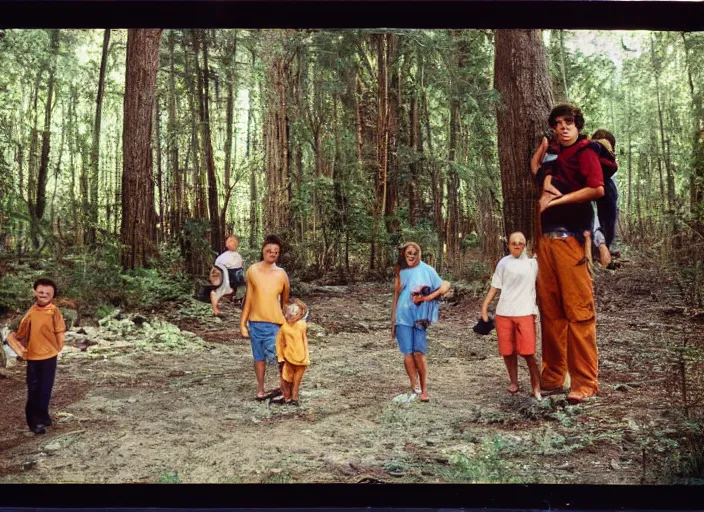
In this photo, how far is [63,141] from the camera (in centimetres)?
511

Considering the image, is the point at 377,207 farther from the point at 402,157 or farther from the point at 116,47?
the point at 116,47

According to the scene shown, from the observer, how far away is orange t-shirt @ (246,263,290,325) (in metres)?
5.07

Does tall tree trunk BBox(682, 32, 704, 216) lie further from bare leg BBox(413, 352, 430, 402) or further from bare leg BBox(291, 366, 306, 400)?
bare leg BBox(291, 366, 306, 400)

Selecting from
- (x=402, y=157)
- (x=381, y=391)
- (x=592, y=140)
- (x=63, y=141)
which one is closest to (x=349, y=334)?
Result: (x=381, y=391)

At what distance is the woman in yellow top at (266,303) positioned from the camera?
5062 millimetres

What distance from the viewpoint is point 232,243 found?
509 centimetres

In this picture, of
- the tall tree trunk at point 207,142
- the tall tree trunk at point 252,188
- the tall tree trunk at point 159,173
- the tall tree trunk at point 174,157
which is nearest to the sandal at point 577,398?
the tall tree trunk at point 252,188

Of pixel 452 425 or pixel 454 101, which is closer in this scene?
pixel 452 425

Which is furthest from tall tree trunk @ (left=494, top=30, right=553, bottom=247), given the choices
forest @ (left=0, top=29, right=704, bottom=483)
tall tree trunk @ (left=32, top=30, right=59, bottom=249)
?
tall tree trunk @ (left=32, top=30, right=59, bottom=249)

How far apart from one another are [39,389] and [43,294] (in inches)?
28.3

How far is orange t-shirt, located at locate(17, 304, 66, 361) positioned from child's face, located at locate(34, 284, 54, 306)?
0.03m

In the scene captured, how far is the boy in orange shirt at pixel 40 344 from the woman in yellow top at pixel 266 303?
1.45 m

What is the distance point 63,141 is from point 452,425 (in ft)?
12.2

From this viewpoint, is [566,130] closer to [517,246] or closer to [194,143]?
[517,246]
